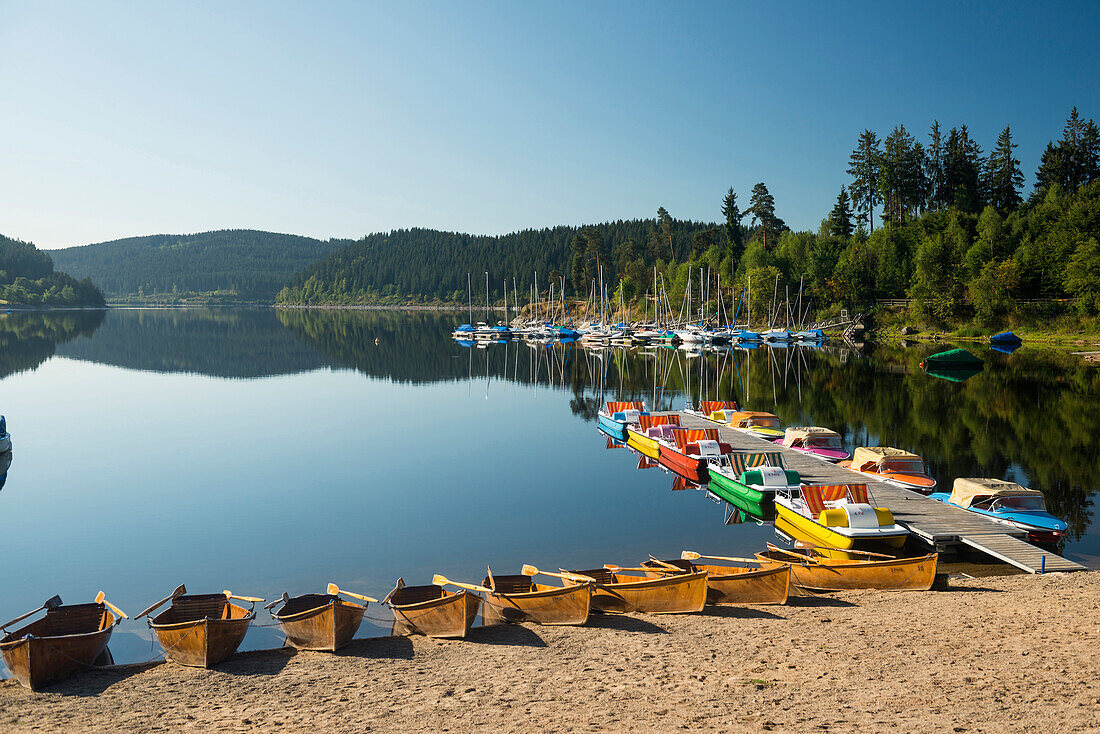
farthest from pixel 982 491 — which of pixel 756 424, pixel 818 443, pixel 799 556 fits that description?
pixel 756 424

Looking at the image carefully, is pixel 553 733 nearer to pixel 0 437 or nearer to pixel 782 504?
pixel 782 504

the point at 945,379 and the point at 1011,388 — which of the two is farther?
the point at 945,379

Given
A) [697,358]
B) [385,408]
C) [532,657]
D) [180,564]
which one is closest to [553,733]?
[532,657]

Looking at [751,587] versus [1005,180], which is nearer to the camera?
[751,587]

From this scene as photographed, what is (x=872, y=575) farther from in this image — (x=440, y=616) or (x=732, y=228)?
(x=732, y=228)

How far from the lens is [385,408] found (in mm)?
54781

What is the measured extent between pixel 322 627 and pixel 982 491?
21.7 metres

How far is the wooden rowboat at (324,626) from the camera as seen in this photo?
14.8 meters

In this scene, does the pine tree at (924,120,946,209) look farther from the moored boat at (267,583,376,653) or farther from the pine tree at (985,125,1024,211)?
the moored boat at (267,583,376,653)

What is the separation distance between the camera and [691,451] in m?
33.2

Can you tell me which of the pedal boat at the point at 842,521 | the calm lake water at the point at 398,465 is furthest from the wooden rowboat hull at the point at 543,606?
the pedal boat at the point at 842,521

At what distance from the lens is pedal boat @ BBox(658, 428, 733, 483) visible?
31.9 m

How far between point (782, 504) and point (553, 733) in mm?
16682

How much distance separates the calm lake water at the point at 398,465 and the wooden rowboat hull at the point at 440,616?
1.53 m
